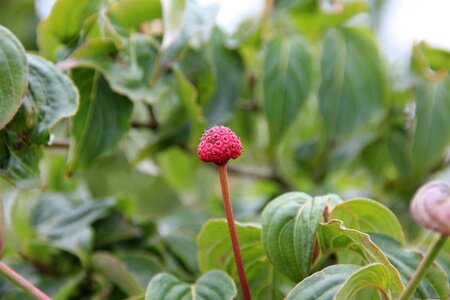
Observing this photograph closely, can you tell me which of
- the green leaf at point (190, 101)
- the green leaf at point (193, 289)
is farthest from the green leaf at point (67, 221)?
the green leaf at point (193, 289)

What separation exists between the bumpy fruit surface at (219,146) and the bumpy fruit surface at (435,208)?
13 cm

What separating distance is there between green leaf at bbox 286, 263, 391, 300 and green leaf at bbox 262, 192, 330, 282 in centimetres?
3

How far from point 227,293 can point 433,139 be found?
0.53 metres

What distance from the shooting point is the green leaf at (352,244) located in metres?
0.49

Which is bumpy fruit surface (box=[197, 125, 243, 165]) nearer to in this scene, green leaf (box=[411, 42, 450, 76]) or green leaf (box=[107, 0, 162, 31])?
green leaf (box=[107, 0, 162, 31])

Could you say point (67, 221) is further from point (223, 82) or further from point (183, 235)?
point (223, 82)

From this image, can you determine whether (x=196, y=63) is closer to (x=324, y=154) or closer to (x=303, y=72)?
(x=303, y=72)


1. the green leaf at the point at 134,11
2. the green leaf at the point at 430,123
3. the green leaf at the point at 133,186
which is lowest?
the green leaf at the point at 133,186

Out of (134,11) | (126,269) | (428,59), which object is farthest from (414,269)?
(428,59)

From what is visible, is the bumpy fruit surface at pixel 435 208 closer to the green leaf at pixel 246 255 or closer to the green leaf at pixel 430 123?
the green leaf at pixel 246 255

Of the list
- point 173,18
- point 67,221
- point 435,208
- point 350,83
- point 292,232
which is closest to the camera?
point 435,208

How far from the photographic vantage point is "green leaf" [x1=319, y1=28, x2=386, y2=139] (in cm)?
94

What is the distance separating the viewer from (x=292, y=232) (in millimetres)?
527

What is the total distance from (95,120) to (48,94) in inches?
5.1
